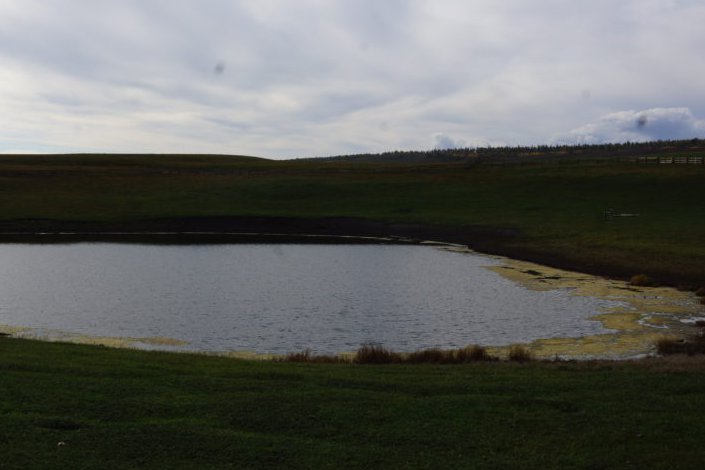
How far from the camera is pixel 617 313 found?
35.6 m

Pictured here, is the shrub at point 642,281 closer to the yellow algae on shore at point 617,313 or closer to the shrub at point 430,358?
the yellow algae on shore at point 617,313

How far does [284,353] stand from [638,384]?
1410 centimetres

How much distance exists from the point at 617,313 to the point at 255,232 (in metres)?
56.6

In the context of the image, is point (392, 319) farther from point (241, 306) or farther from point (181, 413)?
point (181, 413)

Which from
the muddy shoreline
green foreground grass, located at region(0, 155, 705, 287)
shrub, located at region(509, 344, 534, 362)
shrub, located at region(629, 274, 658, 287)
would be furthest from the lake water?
the muddy shoreline

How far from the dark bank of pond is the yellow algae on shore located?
74cm

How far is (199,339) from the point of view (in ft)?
97.7

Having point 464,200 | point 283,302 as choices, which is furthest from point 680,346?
point 464,200

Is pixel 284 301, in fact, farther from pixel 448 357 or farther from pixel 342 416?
pixel 342 416

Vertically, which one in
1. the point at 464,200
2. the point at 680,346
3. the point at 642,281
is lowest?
the point at 680,346

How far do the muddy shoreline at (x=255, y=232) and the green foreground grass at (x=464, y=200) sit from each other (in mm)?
1568

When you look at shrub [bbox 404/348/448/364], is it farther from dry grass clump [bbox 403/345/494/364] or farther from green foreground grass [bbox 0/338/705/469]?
green foreground grass [bbox 0/338/705/469]

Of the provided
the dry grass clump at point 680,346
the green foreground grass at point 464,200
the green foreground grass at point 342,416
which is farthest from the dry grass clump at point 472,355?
the green foreground grass at point 464,200

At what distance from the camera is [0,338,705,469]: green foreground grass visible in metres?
12.6
